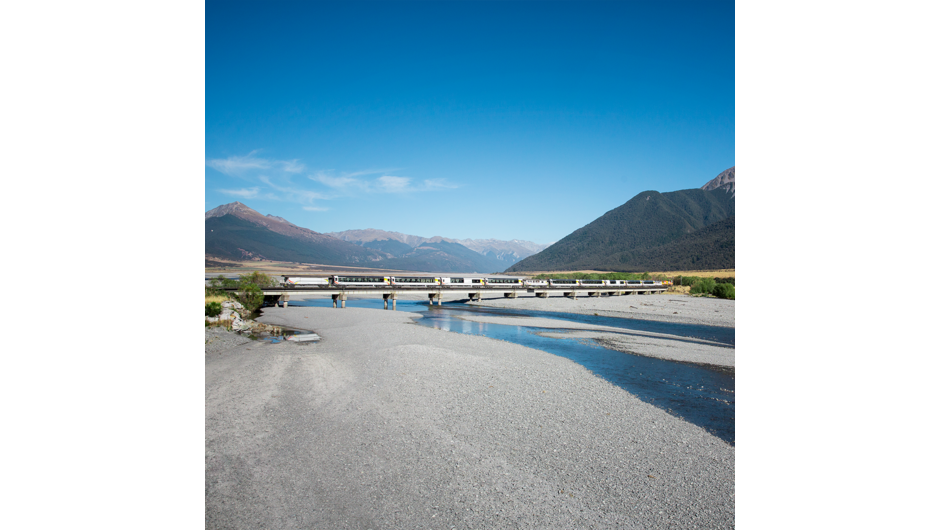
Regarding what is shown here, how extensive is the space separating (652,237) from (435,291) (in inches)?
5226

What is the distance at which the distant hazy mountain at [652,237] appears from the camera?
348 ft

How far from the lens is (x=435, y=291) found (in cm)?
4297

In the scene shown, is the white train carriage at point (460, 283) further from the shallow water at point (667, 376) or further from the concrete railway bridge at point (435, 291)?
the shallow water at point (667, 376)

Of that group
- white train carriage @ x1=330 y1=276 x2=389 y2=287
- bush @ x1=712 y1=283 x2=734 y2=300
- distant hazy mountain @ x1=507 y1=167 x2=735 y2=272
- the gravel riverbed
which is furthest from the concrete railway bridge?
distant hazy mountain @ x1=507 y1=167 x2=735 y2=272

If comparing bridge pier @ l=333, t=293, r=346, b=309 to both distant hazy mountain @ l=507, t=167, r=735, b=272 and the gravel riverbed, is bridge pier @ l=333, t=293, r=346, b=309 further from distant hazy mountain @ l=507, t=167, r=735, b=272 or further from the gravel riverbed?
distant hazy mountain @ l=507, t=167, r=735, b=272

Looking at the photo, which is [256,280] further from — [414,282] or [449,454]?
[449,454]

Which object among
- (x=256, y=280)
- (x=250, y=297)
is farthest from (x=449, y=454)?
(x=256, y=280)

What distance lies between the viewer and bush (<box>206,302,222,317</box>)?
1967cm
